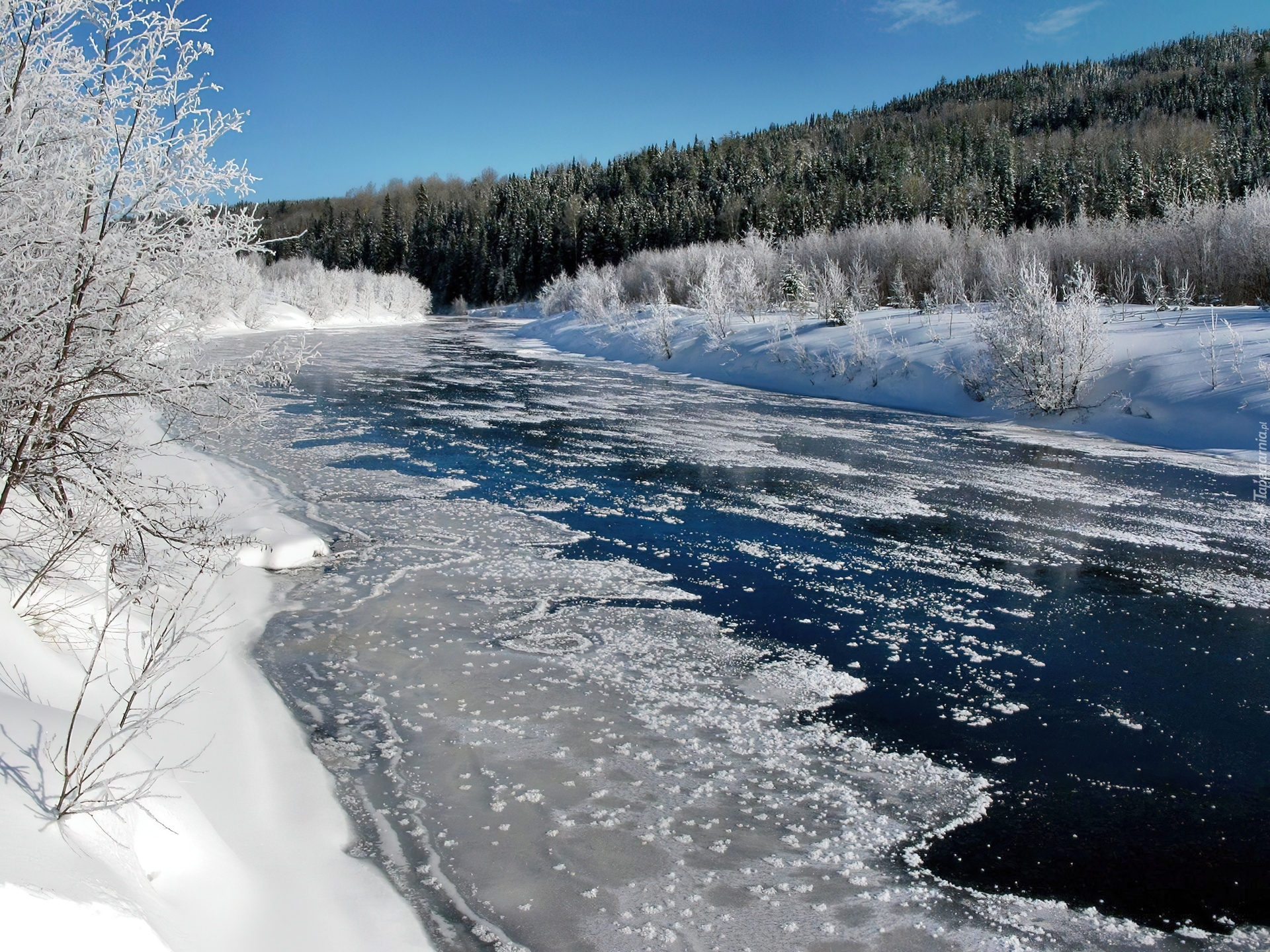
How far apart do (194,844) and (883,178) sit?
80214mm

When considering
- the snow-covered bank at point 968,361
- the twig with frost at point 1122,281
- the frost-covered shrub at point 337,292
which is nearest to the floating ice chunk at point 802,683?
the snow-covered bank at point 968,361

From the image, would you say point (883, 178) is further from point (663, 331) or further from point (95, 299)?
point (95, 299)

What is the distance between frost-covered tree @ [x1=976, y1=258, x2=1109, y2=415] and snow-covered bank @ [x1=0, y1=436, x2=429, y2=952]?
671 inches

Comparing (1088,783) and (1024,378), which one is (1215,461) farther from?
(1088,783)

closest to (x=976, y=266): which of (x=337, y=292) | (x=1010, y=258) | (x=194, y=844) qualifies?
(x=1010, y=258)

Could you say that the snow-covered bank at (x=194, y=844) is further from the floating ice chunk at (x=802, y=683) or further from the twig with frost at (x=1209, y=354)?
the twig with frost at (x=1209, y=354)

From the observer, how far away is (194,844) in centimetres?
321

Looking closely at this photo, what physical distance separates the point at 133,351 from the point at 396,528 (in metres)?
4.29

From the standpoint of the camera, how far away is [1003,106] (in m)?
107

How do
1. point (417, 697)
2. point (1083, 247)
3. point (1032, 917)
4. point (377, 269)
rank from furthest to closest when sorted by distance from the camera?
1. point (377, 269)
2. point (1083, 247)
3. point (417, 697)
4. point (1032, 917)

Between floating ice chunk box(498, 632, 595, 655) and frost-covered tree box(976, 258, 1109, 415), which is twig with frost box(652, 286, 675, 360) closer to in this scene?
frost-covered tree box(976, 258, 1109, 415)

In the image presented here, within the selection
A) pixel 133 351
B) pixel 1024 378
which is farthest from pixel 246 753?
pixel 1024 378

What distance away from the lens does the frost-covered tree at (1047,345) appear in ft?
55.7

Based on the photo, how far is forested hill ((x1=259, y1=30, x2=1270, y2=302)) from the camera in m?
59.6
